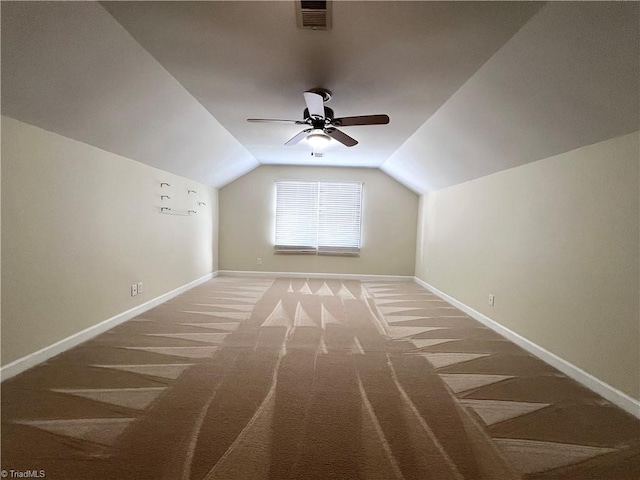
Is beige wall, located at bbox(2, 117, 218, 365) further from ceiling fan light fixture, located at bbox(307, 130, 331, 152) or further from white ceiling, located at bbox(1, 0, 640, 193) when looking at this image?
ceiling fan light fixture, located at bbox(307, 130, 331, 152)

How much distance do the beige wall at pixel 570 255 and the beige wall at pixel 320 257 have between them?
2.45 metres

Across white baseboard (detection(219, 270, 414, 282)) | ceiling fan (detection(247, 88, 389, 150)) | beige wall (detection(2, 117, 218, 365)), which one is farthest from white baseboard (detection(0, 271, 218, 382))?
ceiling fan (detection(247, 88, 389, 150))

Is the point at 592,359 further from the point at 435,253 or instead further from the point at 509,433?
the point at 435,253

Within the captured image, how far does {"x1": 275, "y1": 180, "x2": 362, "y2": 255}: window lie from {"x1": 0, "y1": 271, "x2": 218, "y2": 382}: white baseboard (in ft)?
9.86

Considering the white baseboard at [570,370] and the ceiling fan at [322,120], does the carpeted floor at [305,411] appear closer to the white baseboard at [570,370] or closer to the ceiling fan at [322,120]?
the white baseboard at [570,370]

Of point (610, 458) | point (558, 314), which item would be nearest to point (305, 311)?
point (558, 314)

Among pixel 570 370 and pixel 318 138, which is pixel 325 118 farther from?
pixel 570 370

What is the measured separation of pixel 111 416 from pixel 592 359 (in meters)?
3.52

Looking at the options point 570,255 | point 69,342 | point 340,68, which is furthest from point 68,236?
point 570,255

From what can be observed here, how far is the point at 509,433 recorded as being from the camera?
178 centimetres

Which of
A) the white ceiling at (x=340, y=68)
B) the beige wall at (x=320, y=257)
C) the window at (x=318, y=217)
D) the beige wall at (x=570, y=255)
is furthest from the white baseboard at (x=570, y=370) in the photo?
the window at (x=318, y=217)

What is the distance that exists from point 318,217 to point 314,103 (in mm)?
4226

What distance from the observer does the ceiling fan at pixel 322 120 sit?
2506mm

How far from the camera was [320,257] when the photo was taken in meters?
6.68
